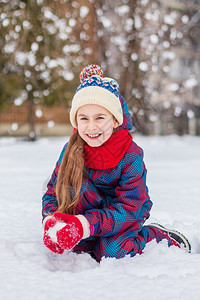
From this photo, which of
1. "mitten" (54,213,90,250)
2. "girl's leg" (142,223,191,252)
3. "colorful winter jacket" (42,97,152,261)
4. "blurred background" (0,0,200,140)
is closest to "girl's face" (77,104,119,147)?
"colorful winter jacket" (42,97,152,261)

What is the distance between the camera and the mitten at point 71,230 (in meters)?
1.21

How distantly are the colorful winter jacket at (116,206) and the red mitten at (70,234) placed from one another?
62 mm

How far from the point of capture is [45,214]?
143 cm

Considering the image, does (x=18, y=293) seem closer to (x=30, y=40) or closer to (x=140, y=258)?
(x=140, y=258)

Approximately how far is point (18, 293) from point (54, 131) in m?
8.85

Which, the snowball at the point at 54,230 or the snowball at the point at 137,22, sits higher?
the snowball at the point at 137,22

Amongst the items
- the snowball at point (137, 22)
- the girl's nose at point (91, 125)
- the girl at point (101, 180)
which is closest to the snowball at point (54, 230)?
the girl at point (101, 180)

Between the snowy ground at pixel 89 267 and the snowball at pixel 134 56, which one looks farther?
the snowball at pixel 134 56

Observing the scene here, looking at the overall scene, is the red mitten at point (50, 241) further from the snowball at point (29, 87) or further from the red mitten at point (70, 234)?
the snowball at point (29, 87)

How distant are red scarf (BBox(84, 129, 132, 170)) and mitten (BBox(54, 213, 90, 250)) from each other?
234 mm

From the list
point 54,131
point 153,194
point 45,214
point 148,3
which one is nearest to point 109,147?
point 45,214

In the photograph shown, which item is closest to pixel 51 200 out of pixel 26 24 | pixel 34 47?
pixel 26 24

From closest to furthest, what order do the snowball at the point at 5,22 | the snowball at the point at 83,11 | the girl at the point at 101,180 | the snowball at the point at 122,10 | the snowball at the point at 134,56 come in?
the girl at the point at 101,180 → the snowball at the point at 5,22 → the snowball at the point at 83,11 → the snowball at the point at 122,10 → the snowball at the point at 134,56

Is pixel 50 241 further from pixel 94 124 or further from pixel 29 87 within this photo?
pixel 29 87
